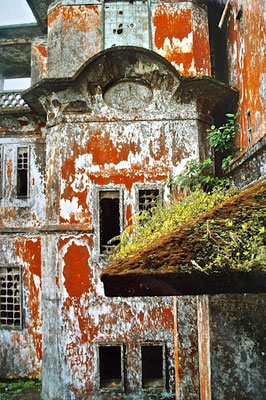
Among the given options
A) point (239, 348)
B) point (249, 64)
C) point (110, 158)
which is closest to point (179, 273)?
point (239, 348)

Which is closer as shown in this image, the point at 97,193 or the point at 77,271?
the point at 77,271

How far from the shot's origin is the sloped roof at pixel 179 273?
6.70 feet

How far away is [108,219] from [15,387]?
218 inches

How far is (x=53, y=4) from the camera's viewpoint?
34.0ft

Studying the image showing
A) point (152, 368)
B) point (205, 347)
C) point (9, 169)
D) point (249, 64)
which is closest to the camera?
point (205, 347)

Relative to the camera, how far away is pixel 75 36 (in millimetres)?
9945

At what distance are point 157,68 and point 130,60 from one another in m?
0.73

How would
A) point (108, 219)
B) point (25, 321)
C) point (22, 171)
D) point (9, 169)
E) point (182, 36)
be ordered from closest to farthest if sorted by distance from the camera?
point (182, 36) < point (108, 219) < point (25, 321) < point (9, 169) < point (22, 171)

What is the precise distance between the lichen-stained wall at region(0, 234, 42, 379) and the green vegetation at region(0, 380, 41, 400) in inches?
9.6

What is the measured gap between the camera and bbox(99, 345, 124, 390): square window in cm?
846

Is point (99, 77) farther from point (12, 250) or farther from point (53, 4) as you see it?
point (12, 250)

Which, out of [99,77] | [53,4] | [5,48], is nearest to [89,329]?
[99,77]

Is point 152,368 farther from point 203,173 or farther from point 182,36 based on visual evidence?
point 182,36

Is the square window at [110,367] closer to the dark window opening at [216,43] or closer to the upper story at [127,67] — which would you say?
the upper story at [127,67]
